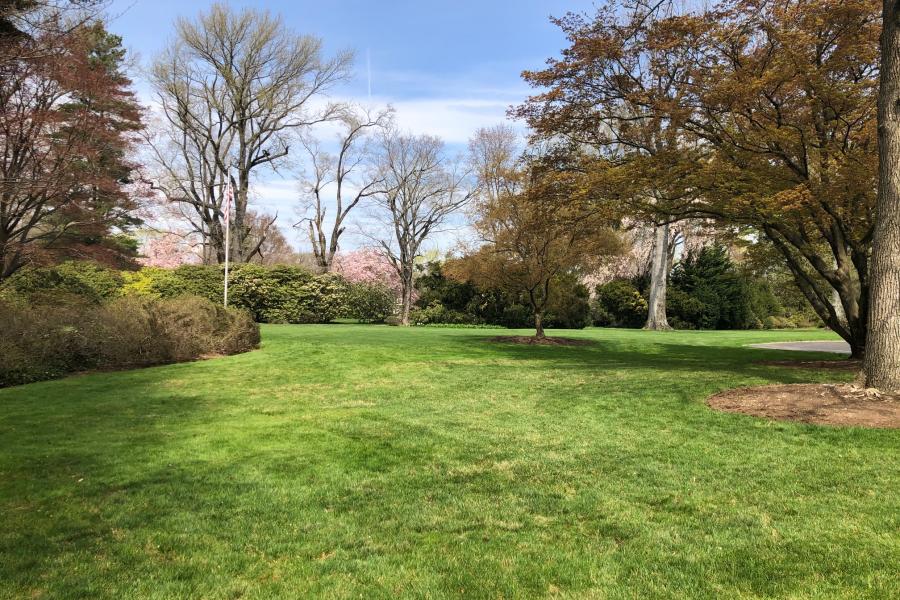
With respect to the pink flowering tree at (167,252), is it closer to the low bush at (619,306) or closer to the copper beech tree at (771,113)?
the low bush at (619,306)

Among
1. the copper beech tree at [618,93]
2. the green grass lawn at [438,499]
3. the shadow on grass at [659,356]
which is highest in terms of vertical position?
the copper beech tree at [618,93]

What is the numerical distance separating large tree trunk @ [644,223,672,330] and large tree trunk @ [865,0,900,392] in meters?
20.8

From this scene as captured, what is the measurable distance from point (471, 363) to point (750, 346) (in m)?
10.8

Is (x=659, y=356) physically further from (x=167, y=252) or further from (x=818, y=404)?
(x=167, y=252)

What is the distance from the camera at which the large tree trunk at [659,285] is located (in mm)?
27375

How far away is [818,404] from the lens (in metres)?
6.74

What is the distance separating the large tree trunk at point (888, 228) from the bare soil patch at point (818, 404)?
0.36 metres

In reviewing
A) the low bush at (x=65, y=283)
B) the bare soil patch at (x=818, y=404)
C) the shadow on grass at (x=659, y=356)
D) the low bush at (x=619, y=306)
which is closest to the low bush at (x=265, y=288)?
the low bush at (x=65, y=283)

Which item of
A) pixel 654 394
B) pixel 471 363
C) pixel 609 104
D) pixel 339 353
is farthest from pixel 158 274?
pixel 654 394

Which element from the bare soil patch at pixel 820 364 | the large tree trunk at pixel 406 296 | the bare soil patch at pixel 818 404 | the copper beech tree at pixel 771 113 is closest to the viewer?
the bare soil patch at pixel 818 404

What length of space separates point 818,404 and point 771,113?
5744 millimetres

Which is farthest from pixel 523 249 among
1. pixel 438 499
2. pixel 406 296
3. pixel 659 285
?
pixel 438 499

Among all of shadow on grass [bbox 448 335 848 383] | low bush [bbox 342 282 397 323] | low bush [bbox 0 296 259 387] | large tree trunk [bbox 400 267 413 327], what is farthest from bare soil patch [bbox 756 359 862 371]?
low bush [bbox 342 282 397 323]

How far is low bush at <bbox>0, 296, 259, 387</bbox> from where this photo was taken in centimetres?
1024
